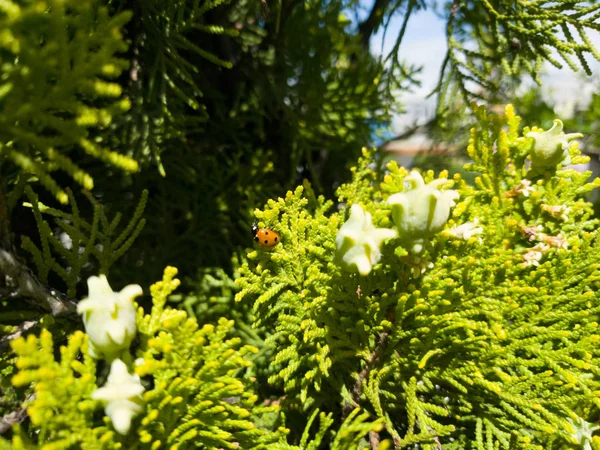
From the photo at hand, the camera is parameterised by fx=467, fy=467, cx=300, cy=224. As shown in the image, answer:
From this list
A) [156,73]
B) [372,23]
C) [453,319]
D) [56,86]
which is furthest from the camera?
[372,23]

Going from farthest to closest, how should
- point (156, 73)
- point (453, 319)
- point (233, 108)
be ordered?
point (233, 108), point (156, 73), point (453, 319)

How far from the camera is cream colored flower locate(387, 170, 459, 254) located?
2.03 feet

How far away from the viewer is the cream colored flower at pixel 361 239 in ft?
2.02

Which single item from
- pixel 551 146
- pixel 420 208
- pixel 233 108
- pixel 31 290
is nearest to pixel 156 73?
pixel 233 108

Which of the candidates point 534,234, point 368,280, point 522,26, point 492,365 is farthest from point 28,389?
point 522,26

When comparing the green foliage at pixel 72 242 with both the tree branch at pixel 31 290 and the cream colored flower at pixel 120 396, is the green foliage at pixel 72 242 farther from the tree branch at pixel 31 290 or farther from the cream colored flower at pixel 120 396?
the cream colored flower at pixel 120 396

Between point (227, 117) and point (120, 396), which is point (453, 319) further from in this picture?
point (227, 117)

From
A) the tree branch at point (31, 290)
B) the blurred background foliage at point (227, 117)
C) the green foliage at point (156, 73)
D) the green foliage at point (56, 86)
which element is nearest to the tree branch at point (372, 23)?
the blurred background foliage at point (227, 117)

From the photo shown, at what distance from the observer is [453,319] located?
0.74m

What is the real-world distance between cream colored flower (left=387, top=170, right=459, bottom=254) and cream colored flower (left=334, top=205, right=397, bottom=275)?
29 millimetres

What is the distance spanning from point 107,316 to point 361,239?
12.9 inches

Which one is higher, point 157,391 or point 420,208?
point 420,208

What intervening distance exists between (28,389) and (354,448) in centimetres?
48

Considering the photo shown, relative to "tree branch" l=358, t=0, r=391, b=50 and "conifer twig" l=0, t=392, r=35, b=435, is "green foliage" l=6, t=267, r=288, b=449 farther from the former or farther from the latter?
"tree branch" l=358, t=0, r=391, b=50
